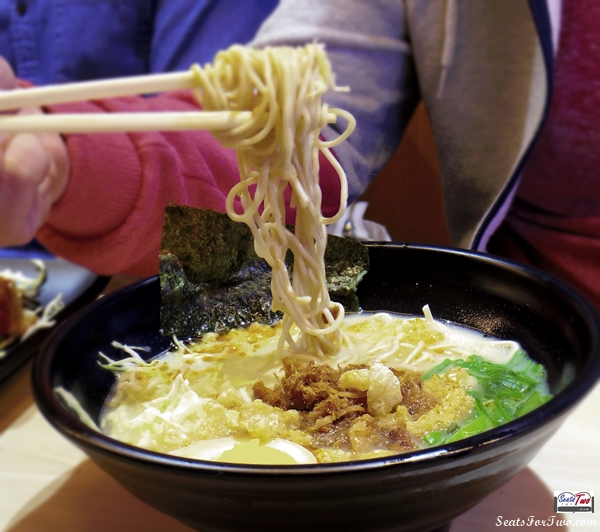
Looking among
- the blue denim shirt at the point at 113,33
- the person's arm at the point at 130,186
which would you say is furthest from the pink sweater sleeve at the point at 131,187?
the blue denim shirt at the point at 113,33

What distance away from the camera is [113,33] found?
213cm

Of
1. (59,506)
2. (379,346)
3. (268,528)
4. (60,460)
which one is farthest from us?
(379,346)

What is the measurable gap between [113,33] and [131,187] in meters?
1.19

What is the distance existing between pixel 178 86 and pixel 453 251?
2.01 feet

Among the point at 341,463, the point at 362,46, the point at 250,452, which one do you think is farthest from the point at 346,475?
the point at 362,46

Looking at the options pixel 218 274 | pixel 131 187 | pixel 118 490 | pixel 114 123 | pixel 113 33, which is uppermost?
pixel 114 123

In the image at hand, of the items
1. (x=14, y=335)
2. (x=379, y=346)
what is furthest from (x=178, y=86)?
(x=14, y=335)

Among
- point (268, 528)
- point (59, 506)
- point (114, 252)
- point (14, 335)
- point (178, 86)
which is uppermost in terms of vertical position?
point (178, 86)

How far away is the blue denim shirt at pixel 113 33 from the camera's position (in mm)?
2084

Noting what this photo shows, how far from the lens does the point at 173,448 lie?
77 cm

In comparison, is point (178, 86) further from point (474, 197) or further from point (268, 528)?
point (474, 197)

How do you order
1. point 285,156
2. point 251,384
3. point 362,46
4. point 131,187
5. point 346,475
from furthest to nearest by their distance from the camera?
point 362,46 < point 131,187 < point 251,384 < point 285,156 < point 346,475

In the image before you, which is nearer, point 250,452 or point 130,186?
point 250,452

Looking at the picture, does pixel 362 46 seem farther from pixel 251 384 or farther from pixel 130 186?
pixel 251 384
